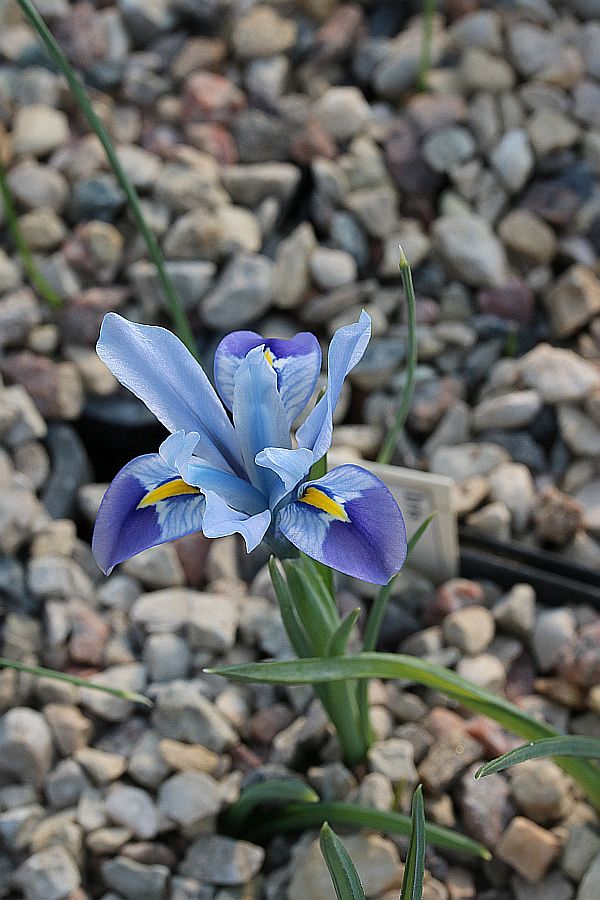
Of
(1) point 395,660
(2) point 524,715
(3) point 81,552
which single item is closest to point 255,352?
(1) point 395,660

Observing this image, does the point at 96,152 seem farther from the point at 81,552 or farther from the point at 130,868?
the point at 130,868

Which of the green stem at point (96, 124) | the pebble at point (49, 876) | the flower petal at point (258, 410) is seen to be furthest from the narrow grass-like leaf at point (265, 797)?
the green stem at point (96, 124)

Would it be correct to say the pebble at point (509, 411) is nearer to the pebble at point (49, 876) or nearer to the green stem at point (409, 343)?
the green stem at point (409, 343)

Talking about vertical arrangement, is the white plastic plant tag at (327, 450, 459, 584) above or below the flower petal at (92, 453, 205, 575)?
below

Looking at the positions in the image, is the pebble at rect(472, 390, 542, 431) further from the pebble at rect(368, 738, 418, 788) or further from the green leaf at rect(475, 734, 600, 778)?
the green leaf at rect(475, 734, 600, 778)

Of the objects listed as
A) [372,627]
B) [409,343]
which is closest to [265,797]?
[372,627]

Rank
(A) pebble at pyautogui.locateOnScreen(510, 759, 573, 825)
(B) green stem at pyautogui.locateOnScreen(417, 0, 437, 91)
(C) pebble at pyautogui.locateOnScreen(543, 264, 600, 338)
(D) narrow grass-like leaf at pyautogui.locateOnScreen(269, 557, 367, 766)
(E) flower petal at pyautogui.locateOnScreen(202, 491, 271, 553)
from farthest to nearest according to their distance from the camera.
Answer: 1. (B) green stem at pyautogui.locateOnScreen(417, 0, 437, 91)
2. (C) pebble at pyautogui.locateOnScreen(543, 264, 600, 338)
3. (A) pebble at pyautogui.locateOnScreen(510, 759, 573, 825)
4. (D) narrow grass-like leaf at pyautogui.locateOnScreen(269, 557, 367, 766)
5. (E) flower petal at pyautogui.locateOnScreen(202, 491, 271, 553)

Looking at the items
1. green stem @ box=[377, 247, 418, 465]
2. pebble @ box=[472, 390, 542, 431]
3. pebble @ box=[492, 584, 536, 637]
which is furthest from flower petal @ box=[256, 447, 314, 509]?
pebble @ box=[472, 390, 542, 431]

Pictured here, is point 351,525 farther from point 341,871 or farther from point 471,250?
point 471,250
